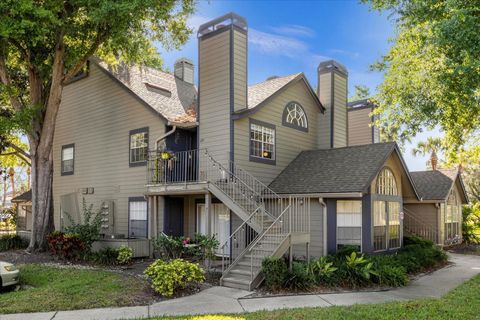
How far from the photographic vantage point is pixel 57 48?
Answer: 15.6 meters

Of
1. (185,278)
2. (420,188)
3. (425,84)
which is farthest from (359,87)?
(185,278)

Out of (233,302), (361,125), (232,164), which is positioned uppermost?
(361,125)

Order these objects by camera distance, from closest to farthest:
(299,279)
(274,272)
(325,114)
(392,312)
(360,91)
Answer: (392,312)
(274,272)
(299,279)
(325,114)
(360,91)

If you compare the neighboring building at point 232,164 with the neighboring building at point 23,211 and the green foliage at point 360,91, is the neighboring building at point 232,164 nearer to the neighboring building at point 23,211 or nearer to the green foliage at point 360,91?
the neighboring building at point 23,211

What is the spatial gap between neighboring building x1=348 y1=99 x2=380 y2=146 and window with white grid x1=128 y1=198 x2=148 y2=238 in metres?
11.2

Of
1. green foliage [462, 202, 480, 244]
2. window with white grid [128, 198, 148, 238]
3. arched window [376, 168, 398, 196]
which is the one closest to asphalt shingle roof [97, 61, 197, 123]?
window with white grid [128, 198, 148, 238]

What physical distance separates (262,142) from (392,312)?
8.50 metres

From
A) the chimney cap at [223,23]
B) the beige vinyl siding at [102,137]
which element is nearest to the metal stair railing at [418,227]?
the chimney cap at [223,23]

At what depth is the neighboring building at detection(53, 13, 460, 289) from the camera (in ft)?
42.3

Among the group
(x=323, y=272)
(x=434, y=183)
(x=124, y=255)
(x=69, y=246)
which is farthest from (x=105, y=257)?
(x=434, y=183)

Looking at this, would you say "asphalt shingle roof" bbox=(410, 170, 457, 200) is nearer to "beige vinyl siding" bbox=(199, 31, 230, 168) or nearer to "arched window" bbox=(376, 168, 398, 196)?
"arched window" bbox=(376, 168, 398, 196)

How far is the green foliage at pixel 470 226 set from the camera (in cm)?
2280

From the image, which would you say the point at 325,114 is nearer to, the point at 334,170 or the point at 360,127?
the point at 360,127

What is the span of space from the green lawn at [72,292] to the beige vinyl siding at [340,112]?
37.0 ft
